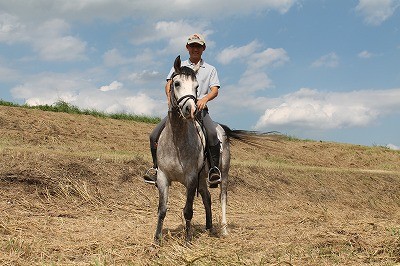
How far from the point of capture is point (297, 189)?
58.3 ft

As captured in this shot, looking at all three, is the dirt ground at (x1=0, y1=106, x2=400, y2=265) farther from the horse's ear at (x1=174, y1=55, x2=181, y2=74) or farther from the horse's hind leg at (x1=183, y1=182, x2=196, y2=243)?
the horse's ear at (x1=174, y1=55, x2=181, y2=74)

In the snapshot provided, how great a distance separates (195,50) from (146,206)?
5.62m

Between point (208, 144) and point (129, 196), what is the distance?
5.34m

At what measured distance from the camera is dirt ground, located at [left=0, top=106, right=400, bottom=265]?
6.28 metres

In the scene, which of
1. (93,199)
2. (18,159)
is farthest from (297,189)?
(18,159)

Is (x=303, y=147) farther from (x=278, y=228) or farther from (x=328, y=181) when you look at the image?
(x=278, y=228)

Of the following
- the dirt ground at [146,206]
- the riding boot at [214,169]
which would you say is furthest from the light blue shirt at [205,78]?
the dirt ground at [146,206]

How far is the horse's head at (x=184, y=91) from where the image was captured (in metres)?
6.47

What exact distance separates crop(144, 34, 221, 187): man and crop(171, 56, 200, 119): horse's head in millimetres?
1046

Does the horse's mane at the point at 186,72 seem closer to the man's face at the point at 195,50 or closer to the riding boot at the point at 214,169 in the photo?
the man's face at the point at 195,50

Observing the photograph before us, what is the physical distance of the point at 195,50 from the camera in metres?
8.11

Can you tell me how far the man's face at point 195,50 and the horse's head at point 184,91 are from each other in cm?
129

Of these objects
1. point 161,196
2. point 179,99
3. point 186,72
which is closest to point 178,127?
point 179,99

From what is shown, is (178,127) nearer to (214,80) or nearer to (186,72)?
(186,72)
